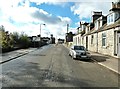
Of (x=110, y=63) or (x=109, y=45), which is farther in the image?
(x=109, y=45)

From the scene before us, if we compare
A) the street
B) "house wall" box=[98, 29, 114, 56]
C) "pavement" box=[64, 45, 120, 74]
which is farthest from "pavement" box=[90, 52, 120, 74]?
"house wall" box=[98, 29, 114, 56]

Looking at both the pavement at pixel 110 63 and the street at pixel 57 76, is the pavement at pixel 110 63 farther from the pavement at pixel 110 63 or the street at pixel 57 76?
the street at pixel 57 76

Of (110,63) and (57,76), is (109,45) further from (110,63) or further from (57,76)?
(57,76)

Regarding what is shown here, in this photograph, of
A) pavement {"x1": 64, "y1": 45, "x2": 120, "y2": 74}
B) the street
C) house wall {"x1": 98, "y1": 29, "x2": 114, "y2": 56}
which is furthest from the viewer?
house wall {"x1": 98, "y1": 29, "x2": 114, "y2": 56}

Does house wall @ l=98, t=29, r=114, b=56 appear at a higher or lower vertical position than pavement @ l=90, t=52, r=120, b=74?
higher

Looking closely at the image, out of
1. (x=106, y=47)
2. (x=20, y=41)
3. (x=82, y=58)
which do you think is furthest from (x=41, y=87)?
(x=20, y=41)

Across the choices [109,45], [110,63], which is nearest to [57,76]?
[110,63]

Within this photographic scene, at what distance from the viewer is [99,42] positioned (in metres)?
33.2

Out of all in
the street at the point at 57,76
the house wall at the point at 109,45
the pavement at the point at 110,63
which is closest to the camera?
the street at the point at 57,76

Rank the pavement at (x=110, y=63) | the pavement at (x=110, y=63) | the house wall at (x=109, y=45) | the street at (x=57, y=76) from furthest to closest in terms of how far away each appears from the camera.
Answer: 1. the house wall at (x=109, y=45)
2. the pavement at (x=110, y=63)
3. the pavement at (x=110, y=63)
4. the street at (x=57, y=76)

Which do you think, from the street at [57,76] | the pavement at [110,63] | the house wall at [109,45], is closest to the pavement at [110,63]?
the pavement at [110,63]

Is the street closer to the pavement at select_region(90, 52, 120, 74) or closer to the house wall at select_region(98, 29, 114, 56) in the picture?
the pavement at select_region(90, 52, 120, 74)

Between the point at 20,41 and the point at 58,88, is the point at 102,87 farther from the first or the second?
the point at 20,41

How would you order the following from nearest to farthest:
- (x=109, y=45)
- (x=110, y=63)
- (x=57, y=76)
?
(x=57, y=76)
(x=110, y=63)
(x=109, y=45)
